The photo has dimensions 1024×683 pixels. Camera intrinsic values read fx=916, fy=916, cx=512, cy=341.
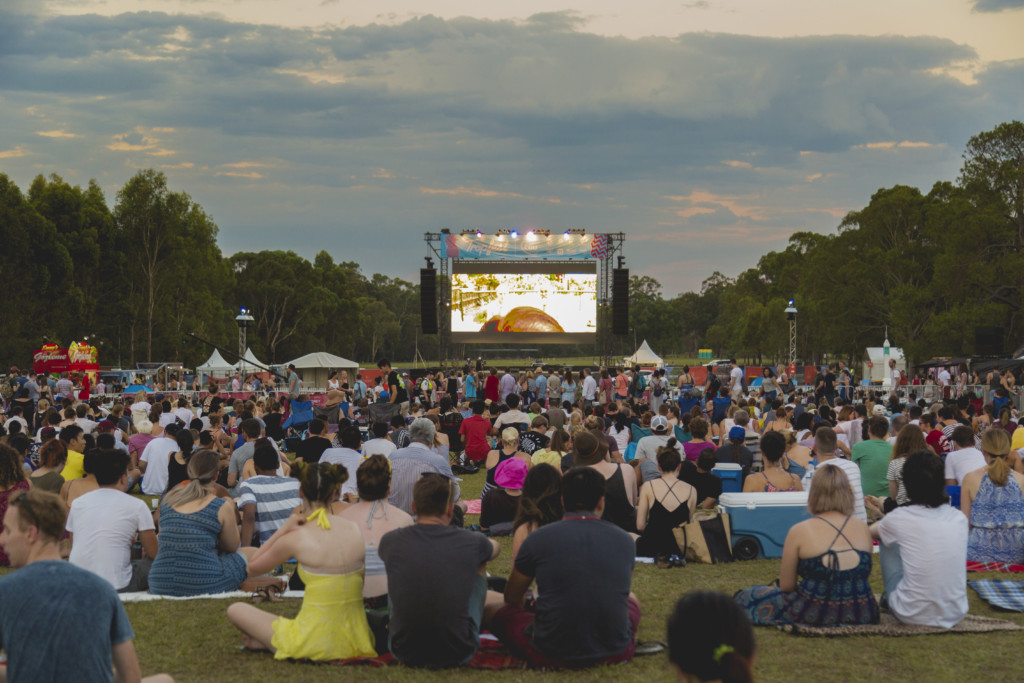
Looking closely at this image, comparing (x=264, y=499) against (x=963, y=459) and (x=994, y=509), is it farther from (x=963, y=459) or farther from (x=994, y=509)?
(x=963, y=459)

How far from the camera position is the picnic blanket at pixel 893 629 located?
4840 mm

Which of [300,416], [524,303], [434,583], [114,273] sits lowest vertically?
[300,416]

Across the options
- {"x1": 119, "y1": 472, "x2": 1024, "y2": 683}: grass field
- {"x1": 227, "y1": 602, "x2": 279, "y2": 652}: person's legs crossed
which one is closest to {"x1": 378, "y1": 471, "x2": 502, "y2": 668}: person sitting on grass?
{"x1": 119, "y1": 472, "x2": 1024, "y2": 683}: grass field

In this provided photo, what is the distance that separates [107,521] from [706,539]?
13.5 feet

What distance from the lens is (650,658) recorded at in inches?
179

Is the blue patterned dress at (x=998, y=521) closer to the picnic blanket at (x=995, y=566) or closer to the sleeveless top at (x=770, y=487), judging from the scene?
the picnic blanket at (x=995, y=566)

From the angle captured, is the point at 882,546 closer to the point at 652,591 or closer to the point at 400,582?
the point at 652,591

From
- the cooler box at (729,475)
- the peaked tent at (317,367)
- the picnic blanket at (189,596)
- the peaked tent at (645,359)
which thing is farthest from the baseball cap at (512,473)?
the peaked tent at (645,359)

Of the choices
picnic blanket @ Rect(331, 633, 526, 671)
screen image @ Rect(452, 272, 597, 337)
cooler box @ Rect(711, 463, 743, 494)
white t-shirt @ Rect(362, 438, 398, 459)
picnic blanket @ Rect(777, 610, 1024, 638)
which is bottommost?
picnic blanket @ Rect(331, 633, 526, 671)

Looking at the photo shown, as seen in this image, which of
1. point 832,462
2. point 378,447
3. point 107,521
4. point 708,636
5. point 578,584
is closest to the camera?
point 708,636

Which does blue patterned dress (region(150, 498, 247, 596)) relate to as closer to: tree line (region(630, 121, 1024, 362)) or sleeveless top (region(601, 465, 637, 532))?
sleeveless top (region(601, 465, 637, 532))

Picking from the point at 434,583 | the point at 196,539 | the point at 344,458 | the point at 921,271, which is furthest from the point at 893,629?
the point at 921,271

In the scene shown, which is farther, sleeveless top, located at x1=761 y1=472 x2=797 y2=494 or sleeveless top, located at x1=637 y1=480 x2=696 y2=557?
sleeveless top, located at x1=761 y1=472 x2=797 y2=494

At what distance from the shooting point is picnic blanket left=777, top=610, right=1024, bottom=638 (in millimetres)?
4840
